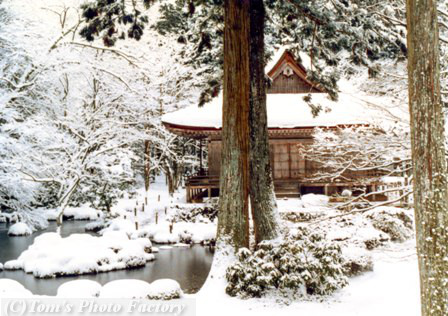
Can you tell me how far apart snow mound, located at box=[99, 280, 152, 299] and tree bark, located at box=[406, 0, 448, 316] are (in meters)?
4.81

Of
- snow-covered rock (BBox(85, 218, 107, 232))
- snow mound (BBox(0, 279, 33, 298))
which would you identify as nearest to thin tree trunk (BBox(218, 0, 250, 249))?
snow mound (BBox(0, 279, 33, 298))

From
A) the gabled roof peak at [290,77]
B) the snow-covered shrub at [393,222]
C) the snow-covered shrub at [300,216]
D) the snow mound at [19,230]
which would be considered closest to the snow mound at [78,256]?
the snow mound at [19,230]

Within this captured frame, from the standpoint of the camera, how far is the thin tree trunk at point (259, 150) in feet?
30.7

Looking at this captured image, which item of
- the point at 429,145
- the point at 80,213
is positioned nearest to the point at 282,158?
the point at 80,213

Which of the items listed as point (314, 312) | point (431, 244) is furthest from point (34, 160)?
point (431, 244)

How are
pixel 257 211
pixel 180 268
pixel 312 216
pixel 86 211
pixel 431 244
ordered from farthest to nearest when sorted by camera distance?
pixel 86 211
pixel 312 216
pixel 180 268
pixel 257 211
pixel 431 244

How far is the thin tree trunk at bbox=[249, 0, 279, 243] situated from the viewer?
937cm

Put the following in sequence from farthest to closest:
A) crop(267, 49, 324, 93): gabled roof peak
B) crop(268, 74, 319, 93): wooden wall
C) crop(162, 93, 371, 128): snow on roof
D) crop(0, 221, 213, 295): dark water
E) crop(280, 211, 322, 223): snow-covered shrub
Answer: crop(268, 74, 319, 93): wooden wall → crop(267, 49, 324, 93): gabled roof peak → crop(162, 93, 371, 128): snow on roof → crop(280, 211, 322, 223): snow-covered shrub → crop(0, 221, 213, 295): dark water

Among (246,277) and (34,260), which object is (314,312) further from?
(34,260)

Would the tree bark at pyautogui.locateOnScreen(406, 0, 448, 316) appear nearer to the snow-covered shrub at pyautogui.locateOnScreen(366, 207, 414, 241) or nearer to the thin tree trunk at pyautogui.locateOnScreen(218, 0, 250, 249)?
the thin tree trunk at pyautogui.locateOnScreen(218, 0, 250, 249)

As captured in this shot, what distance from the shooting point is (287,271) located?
7879mm

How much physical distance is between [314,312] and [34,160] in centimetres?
1550

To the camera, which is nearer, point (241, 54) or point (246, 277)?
point (246, 277)

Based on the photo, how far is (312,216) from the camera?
17062mm
